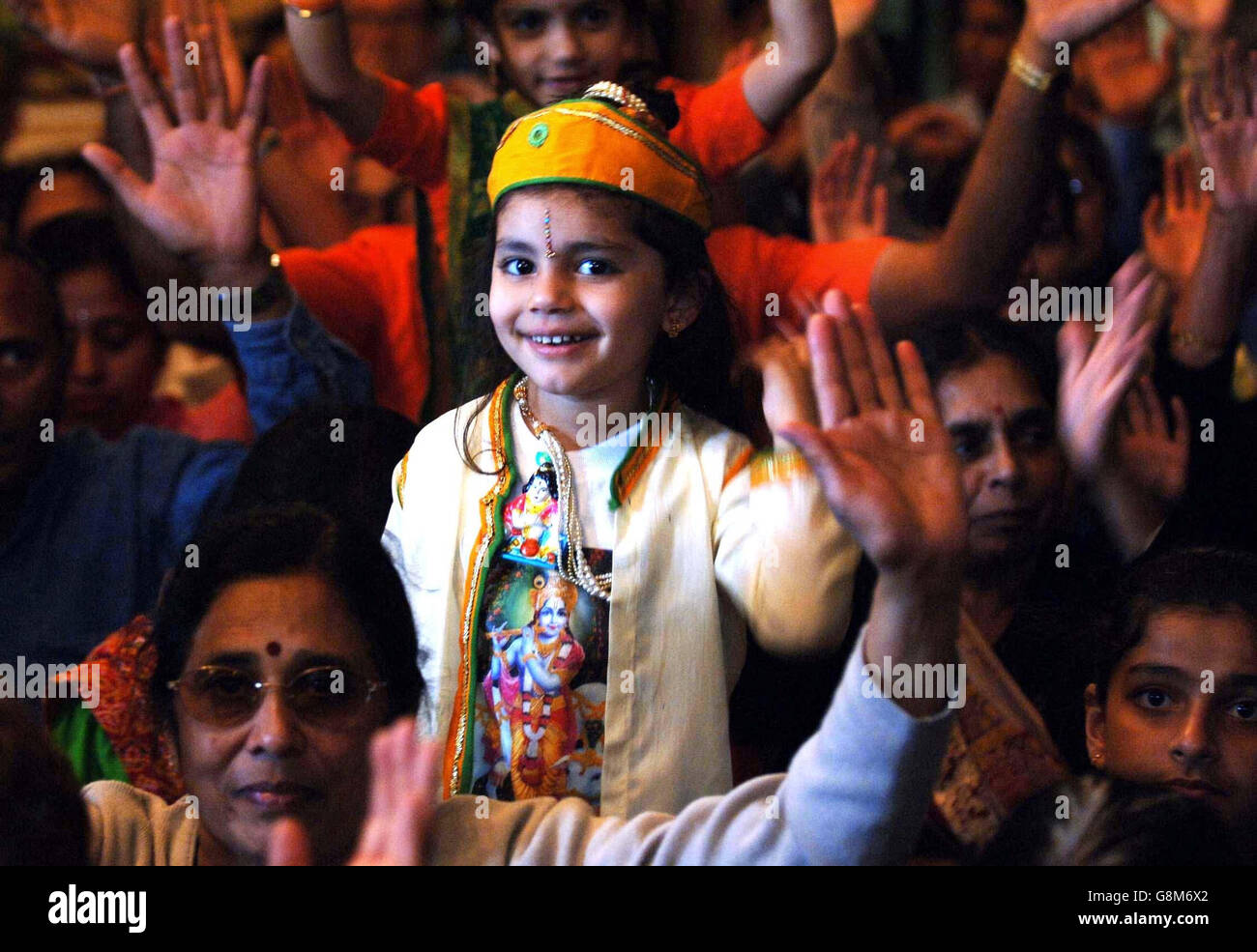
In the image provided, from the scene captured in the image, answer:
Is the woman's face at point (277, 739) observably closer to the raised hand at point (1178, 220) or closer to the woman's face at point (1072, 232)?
the woman's face at point (1072, 232)

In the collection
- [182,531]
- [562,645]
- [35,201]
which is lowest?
[562,645]

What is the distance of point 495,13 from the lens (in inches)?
93.8

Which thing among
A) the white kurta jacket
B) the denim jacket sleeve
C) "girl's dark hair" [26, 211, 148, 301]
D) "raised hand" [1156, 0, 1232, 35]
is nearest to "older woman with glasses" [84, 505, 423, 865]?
the white kurta jacket

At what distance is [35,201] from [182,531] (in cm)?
107

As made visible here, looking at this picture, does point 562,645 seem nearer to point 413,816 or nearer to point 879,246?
point 413,816

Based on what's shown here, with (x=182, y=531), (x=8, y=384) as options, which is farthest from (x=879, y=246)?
(x=8, y=384)

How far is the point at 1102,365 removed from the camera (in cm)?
208

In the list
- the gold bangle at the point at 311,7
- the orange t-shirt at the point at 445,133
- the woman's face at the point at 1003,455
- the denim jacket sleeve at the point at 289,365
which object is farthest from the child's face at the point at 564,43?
the woman's face at the point at 1003,455

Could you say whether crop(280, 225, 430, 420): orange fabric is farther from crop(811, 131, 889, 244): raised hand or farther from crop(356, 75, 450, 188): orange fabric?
crop(811, 131, 889, 244): raised hand

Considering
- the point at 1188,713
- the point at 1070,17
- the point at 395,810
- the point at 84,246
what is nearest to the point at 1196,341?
the point at 1070,17

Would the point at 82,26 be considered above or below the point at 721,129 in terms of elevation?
above

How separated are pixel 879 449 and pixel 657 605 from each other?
441 millimetres

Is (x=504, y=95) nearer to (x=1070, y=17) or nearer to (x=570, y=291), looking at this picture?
(x=570, y=291)

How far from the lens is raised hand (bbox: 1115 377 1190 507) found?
224 cm
